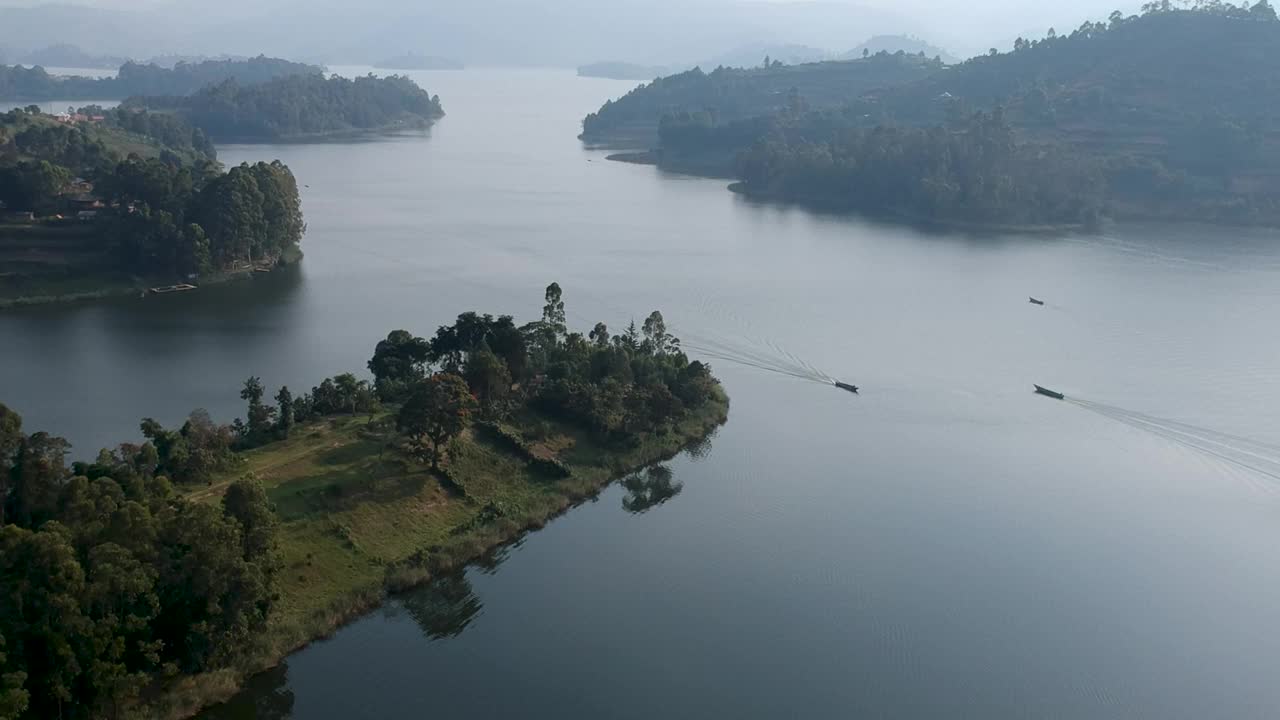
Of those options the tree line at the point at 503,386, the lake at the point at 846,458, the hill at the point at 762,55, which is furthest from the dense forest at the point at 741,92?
the hill at the point at 762,55

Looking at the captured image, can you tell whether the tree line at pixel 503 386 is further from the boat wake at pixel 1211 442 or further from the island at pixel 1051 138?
the island at pixel 1051 138

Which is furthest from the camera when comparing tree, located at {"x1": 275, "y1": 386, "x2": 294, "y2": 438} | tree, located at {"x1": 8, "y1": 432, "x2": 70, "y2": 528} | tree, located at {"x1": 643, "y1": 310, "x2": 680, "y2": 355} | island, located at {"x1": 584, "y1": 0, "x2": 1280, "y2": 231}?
island, located at {"x1": 584, "y1": 0, "x2": 1280, "y2": 231}

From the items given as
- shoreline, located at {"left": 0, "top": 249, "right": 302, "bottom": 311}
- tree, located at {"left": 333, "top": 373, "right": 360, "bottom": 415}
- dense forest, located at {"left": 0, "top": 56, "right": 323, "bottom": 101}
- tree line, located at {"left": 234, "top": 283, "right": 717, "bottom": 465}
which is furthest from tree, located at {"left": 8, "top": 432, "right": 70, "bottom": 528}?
dense forest, located at {"left": 0, "top": 56, "right": 323, "bottom": 101}

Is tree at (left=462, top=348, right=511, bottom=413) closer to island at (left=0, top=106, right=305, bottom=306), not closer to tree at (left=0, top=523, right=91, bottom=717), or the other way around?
tree at (left=0, top=523, right=91, bottom=717)

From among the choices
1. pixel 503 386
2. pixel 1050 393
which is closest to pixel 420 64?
pixel 1050 393

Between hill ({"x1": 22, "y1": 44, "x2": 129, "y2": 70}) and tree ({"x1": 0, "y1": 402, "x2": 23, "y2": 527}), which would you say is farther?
hill ({"x1": 22, "y1": 44, "x2": 129, "y2": 70})

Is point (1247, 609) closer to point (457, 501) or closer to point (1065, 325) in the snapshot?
point (457, 501)

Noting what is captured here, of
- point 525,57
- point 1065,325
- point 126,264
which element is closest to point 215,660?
point 126,264
